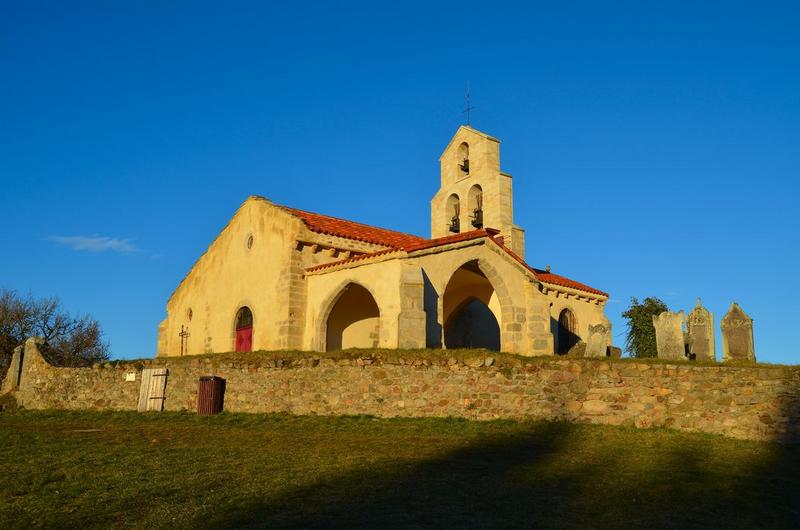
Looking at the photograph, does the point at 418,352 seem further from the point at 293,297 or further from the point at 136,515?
the point at 136,515

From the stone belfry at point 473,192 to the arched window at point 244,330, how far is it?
8.59 m

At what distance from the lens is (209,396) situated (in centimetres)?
1902

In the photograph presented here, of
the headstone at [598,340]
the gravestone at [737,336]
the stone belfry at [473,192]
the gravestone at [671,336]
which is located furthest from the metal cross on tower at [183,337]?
the gravestone at [737,336]

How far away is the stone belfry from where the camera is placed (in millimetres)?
26047

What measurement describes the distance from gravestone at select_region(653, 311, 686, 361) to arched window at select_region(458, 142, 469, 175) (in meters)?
12.3

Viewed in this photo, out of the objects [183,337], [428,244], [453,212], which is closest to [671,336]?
[428,244]

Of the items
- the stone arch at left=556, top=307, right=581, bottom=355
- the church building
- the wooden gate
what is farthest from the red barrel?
the stone arch at left=556, top=307, right=581, bottom=355

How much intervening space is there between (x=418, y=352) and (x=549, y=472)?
659cm

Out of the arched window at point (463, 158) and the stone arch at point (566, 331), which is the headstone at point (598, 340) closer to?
the stone arch at point (566, 331)

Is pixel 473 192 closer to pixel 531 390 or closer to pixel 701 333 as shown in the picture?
pixel 701 333

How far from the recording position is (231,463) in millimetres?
11062

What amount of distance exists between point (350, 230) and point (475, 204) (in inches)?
222

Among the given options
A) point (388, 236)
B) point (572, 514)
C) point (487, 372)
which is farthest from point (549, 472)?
point (388, 236)

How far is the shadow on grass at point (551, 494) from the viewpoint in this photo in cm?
780
